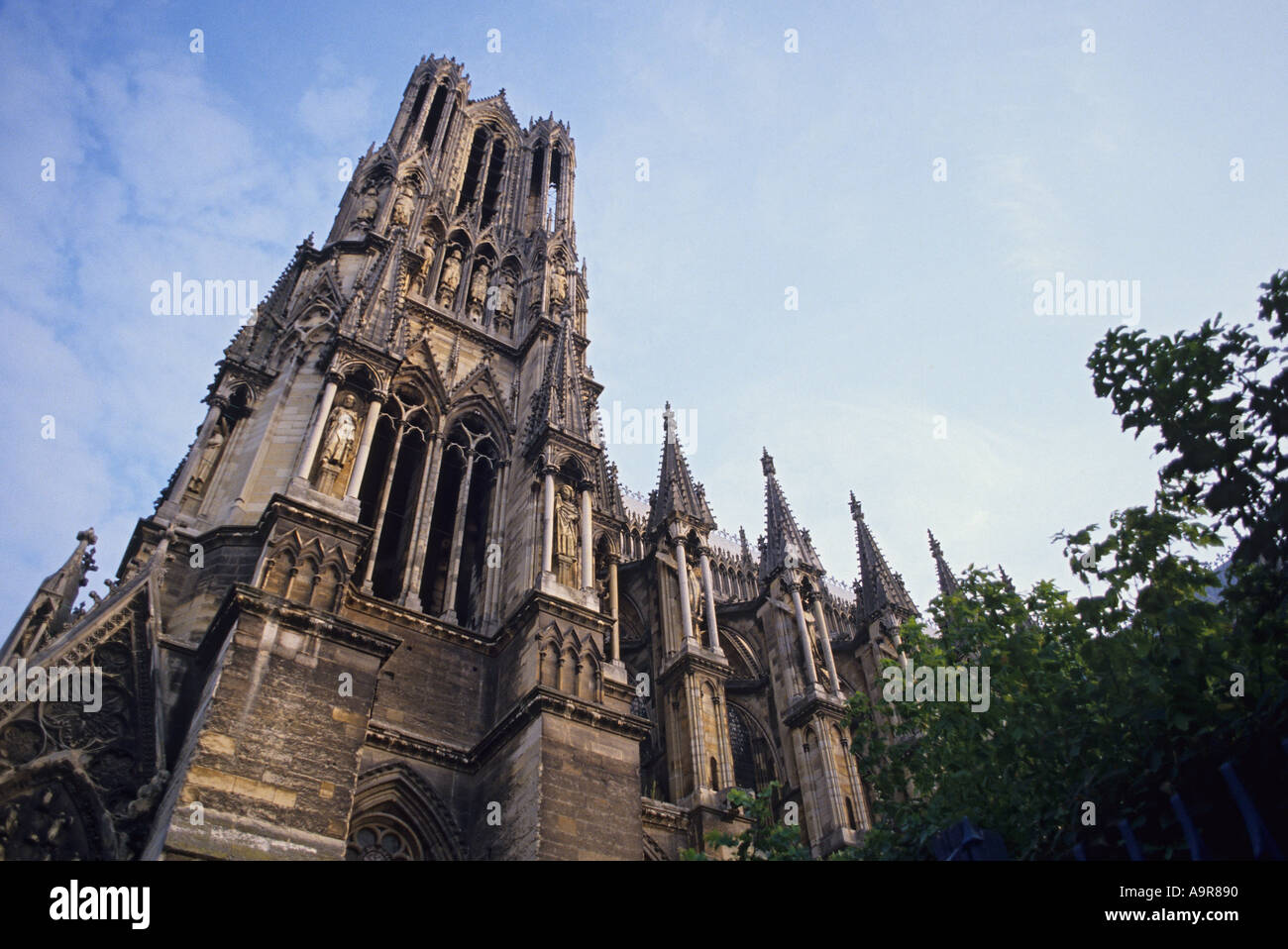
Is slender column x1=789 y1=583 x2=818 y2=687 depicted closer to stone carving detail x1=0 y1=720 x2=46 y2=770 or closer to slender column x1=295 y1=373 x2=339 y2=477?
slender column x1=295 y1=373 x2=339 y2=477

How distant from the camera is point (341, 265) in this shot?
2061cm

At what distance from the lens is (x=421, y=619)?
14945 millimetres

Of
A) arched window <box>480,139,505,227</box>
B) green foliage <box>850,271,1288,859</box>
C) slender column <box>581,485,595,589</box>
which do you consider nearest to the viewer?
green foliage <box>850,271,1288,859</box>

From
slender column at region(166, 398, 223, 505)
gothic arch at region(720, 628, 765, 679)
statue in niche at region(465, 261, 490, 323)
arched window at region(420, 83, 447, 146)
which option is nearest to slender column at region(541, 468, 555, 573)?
slender column at region(166, 398, 223, 505)

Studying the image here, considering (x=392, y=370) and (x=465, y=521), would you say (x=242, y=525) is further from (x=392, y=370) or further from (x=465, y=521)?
(x=465, y=521)

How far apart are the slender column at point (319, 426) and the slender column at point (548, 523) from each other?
4.20 metres

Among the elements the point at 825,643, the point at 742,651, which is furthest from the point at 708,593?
the point at 742,651

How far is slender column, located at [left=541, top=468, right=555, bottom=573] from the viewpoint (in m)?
15.8

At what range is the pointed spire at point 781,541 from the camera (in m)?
24.6

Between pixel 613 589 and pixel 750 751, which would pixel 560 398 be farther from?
pixel 750 751

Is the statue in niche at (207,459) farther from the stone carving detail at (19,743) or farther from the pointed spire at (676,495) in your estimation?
the pointed spire at (676,495)

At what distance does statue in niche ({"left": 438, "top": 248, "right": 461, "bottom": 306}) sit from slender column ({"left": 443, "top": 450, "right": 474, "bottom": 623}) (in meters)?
5.11

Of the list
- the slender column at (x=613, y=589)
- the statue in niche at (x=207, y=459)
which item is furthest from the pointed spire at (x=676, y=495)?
the statue in niche at (x=207, y=459)
